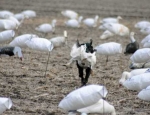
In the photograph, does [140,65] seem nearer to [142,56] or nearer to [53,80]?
[142,56]

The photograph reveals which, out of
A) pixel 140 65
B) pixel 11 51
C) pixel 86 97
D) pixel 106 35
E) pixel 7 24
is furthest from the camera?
pixel 106 35

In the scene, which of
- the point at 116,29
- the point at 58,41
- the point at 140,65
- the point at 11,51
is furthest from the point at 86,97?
the point at 116,29

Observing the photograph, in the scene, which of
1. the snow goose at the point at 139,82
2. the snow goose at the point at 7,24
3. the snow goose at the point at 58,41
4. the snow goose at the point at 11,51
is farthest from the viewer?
the snow goose at the point at 7,24

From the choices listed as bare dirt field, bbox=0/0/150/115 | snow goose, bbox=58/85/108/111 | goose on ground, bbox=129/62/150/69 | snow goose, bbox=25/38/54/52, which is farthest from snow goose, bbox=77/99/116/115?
goose on ground, bbox=129/62/150/69

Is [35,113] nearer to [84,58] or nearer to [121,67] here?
[84,58]

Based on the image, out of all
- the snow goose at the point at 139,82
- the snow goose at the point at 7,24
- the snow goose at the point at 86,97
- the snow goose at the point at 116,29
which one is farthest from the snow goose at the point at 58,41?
the snow goose at the point at 86,97

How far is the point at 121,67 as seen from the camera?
41.7 feet

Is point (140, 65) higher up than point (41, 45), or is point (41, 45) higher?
point (41, 45)

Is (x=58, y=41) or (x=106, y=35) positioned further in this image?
(x=106, y=35)

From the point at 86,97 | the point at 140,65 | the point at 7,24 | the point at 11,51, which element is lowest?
the point at 86,97

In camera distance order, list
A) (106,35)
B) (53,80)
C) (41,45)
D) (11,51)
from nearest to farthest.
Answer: (53,80) → (41,45) → (11,51) → (106,35)

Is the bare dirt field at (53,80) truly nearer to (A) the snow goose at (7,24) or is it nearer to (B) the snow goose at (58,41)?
(B) the snow goose at (58,41)

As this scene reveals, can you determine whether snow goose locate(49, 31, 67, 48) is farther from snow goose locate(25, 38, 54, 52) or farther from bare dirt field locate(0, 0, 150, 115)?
snow goose locate(25, 38, 54, 52)

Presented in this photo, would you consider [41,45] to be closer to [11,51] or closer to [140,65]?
[11,51]
